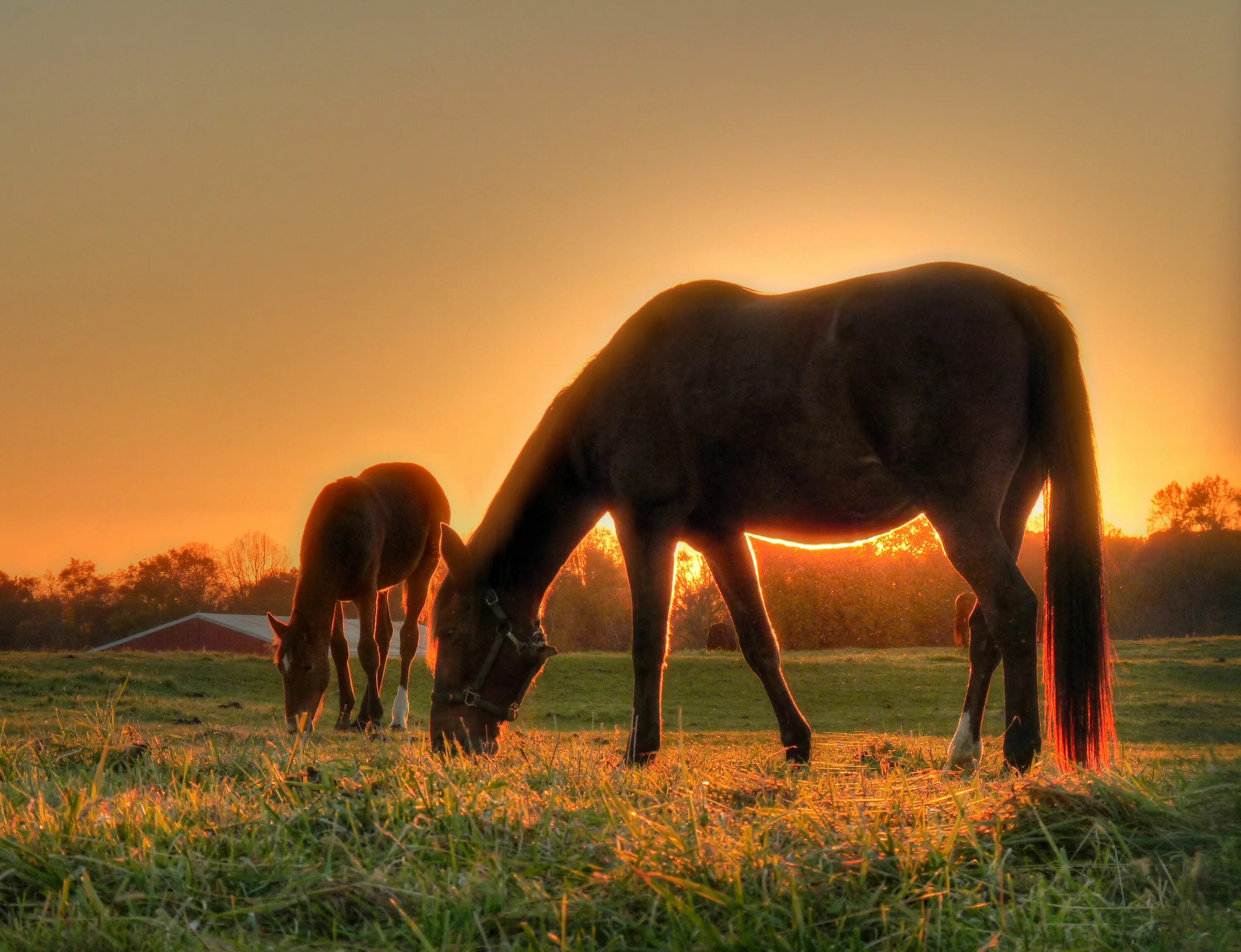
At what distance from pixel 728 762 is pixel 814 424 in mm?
1817

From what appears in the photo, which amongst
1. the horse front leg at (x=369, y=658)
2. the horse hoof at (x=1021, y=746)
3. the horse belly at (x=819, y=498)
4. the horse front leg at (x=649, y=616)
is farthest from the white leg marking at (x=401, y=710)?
the horse hoof at (x=1021, y=746)

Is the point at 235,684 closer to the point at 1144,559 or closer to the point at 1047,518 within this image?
the point at 1047,518

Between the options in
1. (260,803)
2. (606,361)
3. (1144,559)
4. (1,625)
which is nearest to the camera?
(260,803)

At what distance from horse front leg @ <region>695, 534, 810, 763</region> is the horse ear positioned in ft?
4.86

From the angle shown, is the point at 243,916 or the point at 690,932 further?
the point at 243,916

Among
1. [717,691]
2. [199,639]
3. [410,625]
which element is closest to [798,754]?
[410,625]

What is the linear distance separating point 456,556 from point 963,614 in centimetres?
323

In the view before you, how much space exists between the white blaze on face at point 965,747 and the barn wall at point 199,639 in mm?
50179

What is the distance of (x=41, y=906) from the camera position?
2332mm

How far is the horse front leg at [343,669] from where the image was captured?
35.6 feet

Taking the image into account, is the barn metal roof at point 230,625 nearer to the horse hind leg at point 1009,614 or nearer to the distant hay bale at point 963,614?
the distant hay bale at point 963,614

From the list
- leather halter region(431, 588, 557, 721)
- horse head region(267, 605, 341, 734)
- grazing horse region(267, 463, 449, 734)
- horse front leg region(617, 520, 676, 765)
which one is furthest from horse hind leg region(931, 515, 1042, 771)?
horse head region(267, 605, 341, 734)

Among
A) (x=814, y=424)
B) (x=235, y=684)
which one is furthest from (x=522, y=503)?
(x=235, y=684)

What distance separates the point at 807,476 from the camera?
5.12 metres
